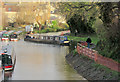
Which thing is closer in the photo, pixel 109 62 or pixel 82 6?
pixel 109 62

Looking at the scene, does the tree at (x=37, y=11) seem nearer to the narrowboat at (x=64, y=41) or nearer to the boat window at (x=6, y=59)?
the narrowboat at (x=64, y=41)

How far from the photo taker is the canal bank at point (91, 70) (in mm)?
23747

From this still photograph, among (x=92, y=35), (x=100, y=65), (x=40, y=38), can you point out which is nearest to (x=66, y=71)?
(x=100, y=65)

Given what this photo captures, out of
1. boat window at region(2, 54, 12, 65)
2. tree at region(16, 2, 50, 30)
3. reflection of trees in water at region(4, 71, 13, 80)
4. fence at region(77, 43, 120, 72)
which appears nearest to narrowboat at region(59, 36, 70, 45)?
fence at region(77, 43, 120, 72)

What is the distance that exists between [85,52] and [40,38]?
40620 mm

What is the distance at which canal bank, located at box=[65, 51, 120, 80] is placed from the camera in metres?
23.7

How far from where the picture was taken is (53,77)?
2989 centimetres

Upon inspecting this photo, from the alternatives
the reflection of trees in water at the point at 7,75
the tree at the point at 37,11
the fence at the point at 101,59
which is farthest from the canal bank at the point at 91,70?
the tree at the point at 37,11

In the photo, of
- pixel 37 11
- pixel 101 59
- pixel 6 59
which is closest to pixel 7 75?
pixel 6 59

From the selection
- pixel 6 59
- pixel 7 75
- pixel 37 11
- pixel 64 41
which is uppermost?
pixel 37 11

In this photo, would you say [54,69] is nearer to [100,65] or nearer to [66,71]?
[66,71]

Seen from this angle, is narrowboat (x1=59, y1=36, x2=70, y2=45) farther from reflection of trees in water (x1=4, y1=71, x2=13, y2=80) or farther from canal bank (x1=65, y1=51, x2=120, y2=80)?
reflection of trees in water (x1=4, y1=71, x2=13, y2=80)

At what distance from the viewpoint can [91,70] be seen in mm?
27875

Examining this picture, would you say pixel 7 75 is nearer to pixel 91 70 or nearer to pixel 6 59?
pixel 6 59
